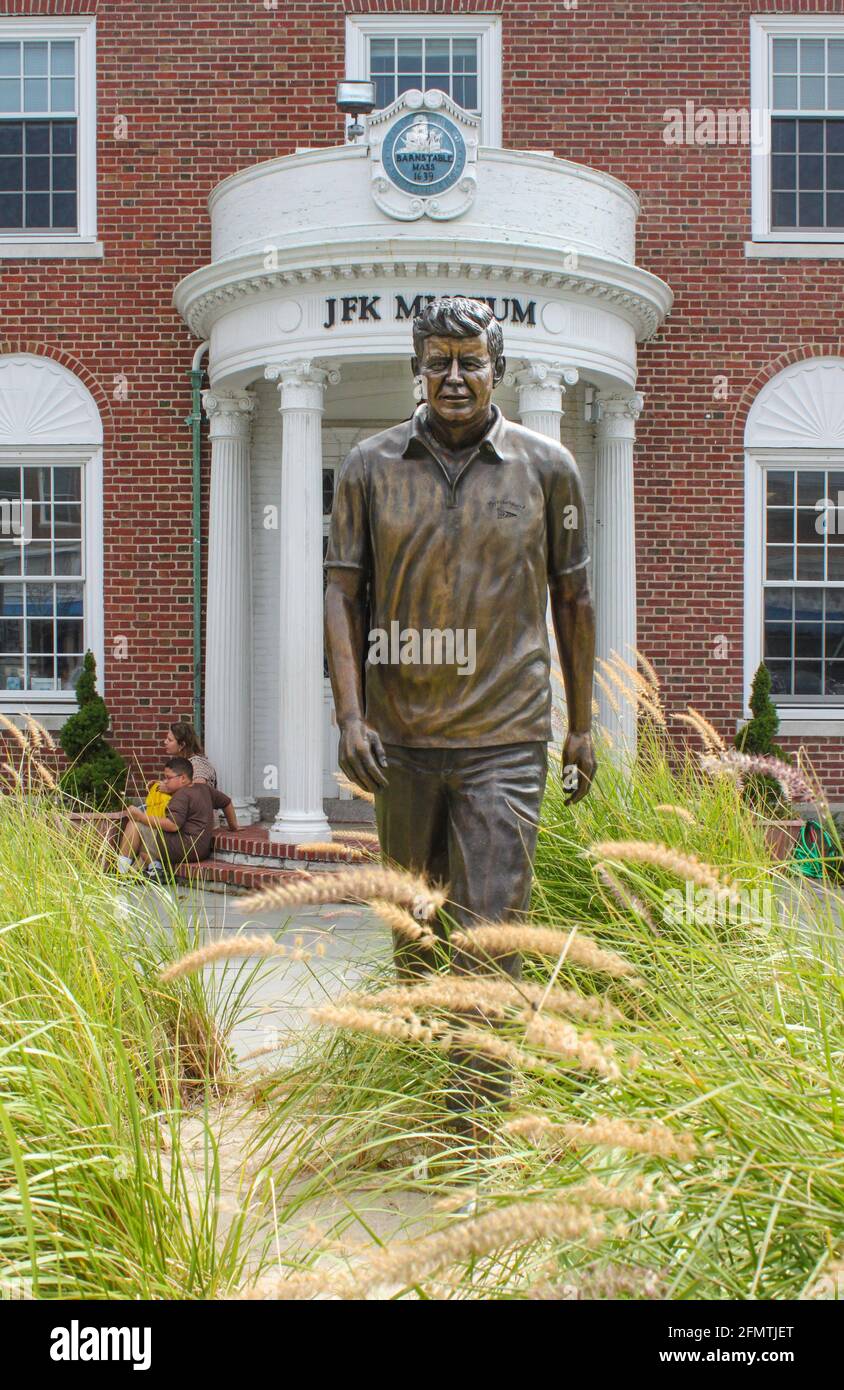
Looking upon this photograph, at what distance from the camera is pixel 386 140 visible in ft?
33.6

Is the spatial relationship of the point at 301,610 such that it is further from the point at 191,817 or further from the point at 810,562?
the point at 810,562

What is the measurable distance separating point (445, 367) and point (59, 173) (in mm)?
10887

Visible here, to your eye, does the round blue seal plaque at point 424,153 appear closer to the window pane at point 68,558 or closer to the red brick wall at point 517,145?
the red brick wall at point 517,145

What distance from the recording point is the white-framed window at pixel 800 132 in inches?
512

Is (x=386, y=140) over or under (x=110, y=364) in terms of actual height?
over

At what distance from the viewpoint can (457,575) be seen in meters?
3.86

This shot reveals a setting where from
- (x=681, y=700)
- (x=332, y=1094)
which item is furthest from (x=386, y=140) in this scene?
(x=332, y=1094)

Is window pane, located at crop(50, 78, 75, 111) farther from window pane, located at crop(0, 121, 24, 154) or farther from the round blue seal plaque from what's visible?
the round blue seal plaque

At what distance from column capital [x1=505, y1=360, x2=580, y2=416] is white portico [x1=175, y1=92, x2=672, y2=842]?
2 centimetres

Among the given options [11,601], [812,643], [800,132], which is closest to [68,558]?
[11,601]

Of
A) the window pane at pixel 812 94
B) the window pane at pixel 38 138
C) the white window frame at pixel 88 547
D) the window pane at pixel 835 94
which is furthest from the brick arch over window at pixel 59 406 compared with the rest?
the window pane at pixel 835 94

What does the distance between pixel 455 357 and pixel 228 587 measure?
8195 millimetres

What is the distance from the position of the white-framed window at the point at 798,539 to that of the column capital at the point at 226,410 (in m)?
4.95

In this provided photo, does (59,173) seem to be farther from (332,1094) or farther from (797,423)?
(332,1094)
